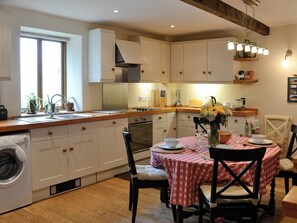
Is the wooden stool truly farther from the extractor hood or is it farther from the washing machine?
the extractor hood

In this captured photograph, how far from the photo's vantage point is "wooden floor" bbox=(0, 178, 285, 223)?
123 inches

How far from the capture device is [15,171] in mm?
3303

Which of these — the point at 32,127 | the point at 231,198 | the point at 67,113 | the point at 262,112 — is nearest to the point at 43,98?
the point at 67,113

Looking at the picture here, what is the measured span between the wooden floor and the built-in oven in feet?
3.49

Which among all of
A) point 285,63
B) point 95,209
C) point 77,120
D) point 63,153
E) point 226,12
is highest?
point 226,12

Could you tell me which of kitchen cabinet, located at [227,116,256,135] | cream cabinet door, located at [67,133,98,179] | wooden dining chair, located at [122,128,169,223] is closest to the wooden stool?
wooden dining chair, located at [122,128,169,223]

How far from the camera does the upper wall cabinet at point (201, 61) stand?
5402 mm

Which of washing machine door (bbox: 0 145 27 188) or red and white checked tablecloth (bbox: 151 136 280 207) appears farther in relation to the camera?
washing machine door (bbox: 0 145 27 188)

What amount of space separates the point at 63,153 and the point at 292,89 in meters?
3.76

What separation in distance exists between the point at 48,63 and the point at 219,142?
9.45 feet

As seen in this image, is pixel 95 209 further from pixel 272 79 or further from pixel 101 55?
pixel 272 79

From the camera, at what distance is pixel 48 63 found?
4.62 meters

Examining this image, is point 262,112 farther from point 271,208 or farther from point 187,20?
point 271,208

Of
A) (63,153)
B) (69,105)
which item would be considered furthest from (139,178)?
(69,105)
